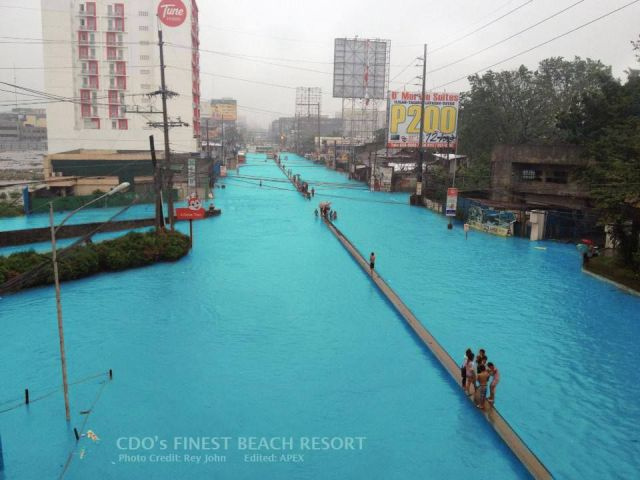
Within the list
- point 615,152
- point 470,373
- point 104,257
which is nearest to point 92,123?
point 104,257

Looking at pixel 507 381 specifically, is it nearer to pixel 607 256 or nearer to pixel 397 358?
pixel 397 358

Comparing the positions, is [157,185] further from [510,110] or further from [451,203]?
[510,110]

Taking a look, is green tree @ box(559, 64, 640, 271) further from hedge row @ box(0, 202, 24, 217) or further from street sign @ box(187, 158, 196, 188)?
hedge row @ box(0, 202, 24, 217)

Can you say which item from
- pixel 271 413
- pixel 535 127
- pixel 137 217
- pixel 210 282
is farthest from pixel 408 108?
pixel 271 413

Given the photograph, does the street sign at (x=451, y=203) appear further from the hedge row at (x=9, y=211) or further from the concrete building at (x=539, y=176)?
the hedge row at (x=9, y=211)

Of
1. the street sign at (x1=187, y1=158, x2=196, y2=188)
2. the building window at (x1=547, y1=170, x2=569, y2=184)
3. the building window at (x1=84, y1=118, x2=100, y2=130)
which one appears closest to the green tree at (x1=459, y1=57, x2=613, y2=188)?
the building window at (x1=547, y1=170, x2=569, y2=184)
